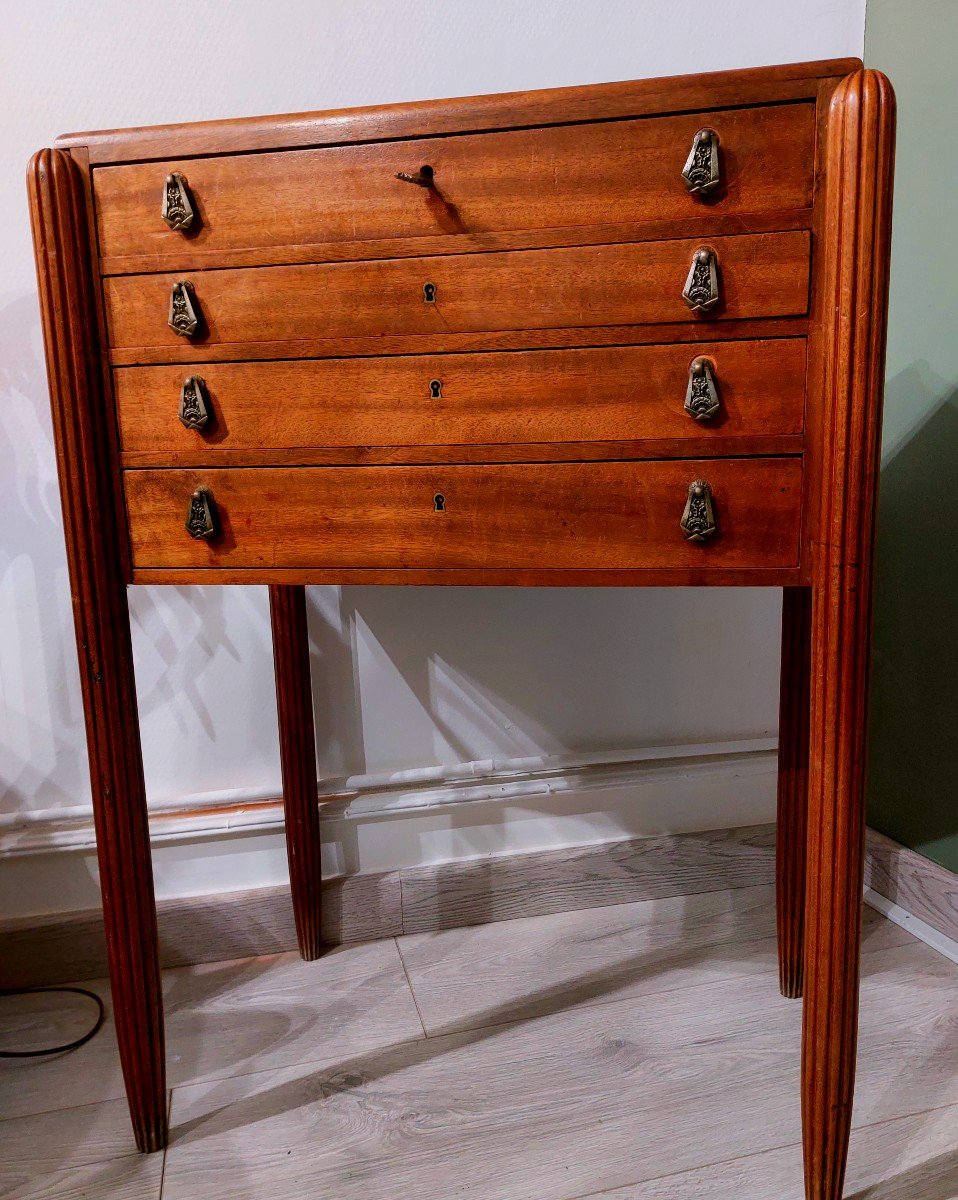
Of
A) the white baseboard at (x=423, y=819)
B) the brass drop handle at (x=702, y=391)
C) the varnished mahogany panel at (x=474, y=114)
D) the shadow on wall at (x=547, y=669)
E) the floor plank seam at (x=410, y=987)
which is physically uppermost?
the varnished mahogany panel at (x=474, y=114)

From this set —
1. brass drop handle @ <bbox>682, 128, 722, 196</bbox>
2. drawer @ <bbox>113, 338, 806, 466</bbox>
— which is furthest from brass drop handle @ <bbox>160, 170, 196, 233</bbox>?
brass drop handle @ <bbox>682, 128, 722, 196</bbox>

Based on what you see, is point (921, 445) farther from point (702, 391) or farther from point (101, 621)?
point (101, 621)

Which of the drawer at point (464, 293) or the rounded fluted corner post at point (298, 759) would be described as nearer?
the drawer at point (464, 293)

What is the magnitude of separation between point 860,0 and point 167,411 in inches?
43.1

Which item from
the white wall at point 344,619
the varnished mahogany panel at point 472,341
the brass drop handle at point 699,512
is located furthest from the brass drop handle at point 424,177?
the white wall at point 344,619

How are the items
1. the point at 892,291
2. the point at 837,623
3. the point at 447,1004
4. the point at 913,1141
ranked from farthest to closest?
the point at 892,291 → the point at 447,1004 → the point at 913,1141 → the point at 837,623

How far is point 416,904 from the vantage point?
1276 mm

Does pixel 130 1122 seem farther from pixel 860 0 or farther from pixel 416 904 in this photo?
pixel 860 0

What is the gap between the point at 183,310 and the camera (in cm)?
77

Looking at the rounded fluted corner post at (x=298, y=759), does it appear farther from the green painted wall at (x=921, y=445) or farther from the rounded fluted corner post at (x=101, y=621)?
the green painted wall at (x=921, y=445)

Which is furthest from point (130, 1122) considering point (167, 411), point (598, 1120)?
point (167, 411)

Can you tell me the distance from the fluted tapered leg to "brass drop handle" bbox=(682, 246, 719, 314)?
1.42 ft

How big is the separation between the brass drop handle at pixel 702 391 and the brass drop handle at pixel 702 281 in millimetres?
44

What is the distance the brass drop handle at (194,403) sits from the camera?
2.55 feet
